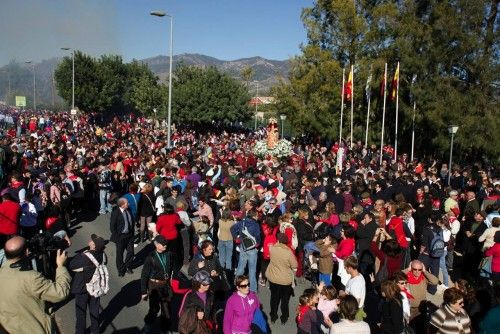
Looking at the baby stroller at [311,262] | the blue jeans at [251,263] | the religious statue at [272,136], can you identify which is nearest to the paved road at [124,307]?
the baby stroller at [311,262]

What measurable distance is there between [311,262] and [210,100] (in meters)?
40.4

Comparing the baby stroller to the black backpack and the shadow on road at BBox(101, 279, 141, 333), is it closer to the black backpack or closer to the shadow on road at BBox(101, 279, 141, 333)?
the black backpack

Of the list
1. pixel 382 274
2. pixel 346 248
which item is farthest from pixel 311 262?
pixel 382 274

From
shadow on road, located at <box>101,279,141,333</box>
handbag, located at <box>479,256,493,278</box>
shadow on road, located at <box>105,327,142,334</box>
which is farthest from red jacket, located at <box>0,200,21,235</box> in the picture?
handbag, located at <box>479,256,493,278</box>

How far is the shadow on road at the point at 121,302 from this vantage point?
25.4 feet

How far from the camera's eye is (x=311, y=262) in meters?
9.34

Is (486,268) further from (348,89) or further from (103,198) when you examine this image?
(348,89)

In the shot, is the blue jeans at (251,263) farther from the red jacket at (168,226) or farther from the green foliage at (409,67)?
the green foliage at (409,67)

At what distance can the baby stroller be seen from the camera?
9141 millimetres

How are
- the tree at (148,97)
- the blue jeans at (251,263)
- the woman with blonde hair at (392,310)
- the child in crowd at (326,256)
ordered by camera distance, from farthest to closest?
the tree at (148,97), the blue jeans at (251,263), the child in crowd at (326,256), the woman with blonde hair at (392,310)

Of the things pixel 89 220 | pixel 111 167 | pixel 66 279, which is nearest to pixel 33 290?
pixel 66 279

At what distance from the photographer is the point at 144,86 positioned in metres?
61.3

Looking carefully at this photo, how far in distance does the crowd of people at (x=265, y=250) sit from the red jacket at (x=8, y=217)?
2 cm

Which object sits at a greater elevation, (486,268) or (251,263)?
(486,268)
